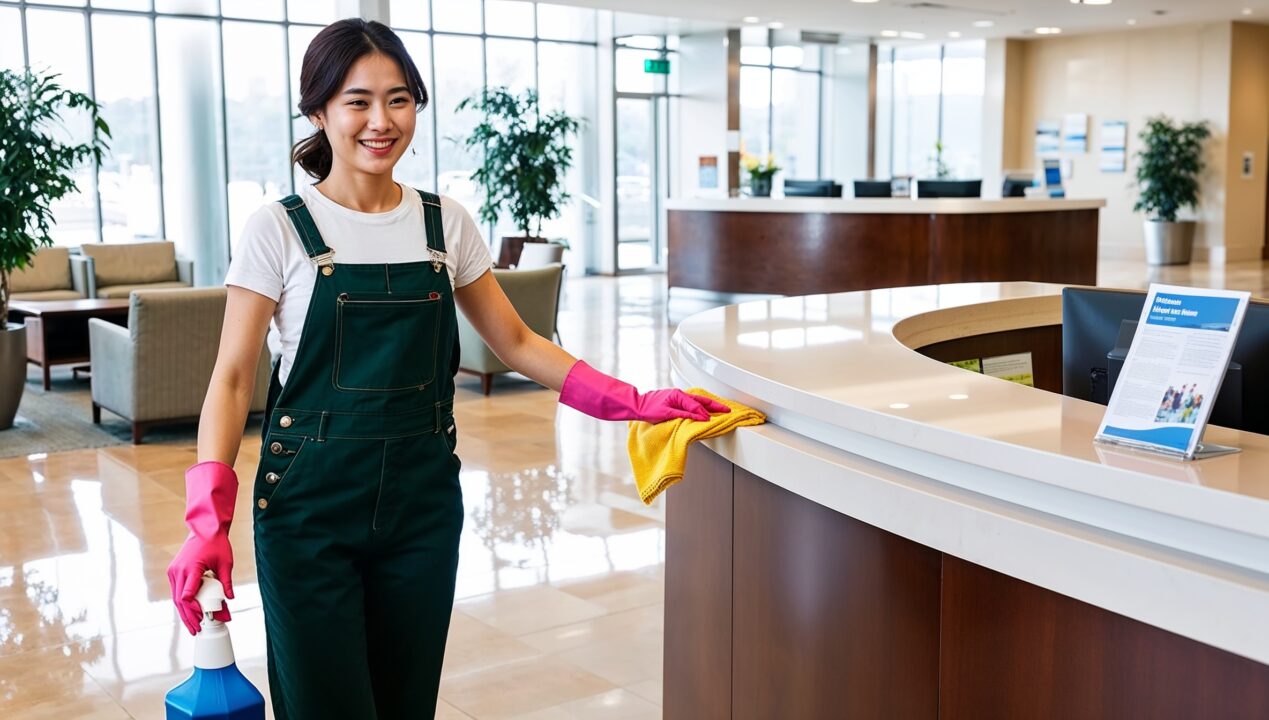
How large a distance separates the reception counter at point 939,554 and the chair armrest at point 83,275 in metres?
9.40

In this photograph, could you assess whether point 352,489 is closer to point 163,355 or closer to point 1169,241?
point 163,355

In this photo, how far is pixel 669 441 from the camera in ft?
6.96

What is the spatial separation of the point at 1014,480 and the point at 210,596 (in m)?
1.04

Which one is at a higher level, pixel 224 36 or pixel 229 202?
pixel 224 36

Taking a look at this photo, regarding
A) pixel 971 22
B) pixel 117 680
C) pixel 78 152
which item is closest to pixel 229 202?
pixel 78 152

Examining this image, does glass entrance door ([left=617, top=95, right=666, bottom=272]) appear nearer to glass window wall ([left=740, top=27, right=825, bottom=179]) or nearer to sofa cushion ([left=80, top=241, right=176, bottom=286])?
glass window wall ([left=740, top=27, right=825, bottom=179])

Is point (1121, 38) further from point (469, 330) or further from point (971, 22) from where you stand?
point (469, 330)

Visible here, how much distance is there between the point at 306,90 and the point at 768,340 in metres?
1.08

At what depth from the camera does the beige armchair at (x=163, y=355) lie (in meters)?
6.81

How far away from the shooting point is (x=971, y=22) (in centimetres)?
1675

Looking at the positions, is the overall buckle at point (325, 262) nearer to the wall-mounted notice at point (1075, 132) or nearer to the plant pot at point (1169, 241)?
the plant pot at point (1169, 241)

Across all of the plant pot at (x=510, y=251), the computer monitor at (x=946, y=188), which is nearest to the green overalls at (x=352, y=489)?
the computer monitor at (x=946, y=188)

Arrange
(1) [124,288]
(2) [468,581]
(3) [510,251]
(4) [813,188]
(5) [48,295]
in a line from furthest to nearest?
(4) [813,188] → (3) [510,251] → (1) [124,288] → (5) [48,295] → (2) [468,581]

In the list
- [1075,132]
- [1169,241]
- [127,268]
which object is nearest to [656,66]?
[1075,132]
